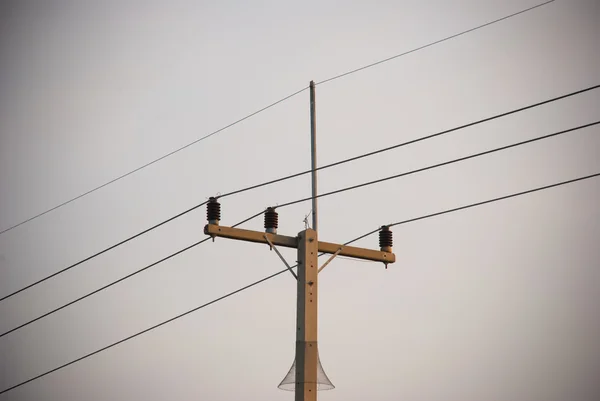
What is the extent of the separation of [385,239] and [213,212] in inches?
136

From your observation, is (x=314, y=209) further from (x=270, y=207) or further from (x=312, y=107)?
(x=312, y=107)

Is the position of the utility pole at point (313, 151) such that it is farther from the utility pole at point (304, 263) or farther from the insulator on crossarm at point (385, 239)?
the insulator on crossarm at point (385, 239)

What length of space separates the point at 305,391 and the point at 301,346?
714mm

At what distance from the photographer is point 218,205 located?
656 inches

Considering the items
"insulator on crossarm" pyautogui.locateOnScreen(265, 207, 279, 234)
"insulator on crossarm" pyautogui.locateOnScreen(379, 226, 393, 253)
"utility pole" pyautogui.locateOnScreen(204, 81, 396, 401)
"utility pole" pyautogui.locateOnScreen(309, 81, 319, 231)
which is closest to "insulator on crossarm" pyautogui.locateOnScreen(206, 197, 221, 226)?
"utility pole" pyautogui.locateOnScreen(204, 81, 396, 401)

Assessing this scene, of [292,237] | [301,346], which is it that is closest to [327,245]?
[292,237]

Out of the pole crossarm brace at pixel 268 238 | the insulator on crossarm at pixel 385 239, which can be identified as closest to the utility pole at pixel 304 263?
the pole crossarm brace at pixel 268 238

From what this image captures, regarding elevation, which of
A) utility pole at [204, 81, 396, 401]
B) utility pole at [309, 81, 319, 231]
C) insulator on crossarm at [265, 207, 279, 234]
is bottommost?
utility pole at [204, 81, 396, 401]

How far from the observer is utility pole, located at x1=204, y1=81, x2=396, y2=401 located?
1573 cm

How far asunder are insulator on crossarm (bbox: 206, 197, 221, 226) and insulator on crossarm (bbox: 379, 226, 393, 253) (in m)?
3.29

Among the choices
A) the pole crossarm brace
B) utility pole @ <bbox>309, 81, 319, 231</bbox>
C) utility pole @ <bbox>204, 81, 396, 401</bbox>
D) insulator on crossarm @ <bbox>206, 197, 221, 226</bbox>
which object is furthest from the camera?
utility pole @ <bbox>309, 81, 319, 231</bbox>

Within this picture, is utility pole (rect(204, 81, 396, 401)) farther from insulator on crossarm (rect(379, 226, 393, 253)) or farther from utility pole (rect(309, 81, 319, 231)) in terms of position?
insulator on crossarm (rect(379, 226, 393, 253))

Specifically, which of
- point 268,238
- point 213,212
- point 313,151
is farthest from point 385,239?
point 213,212

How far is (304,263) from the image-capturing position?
16.4 metres
